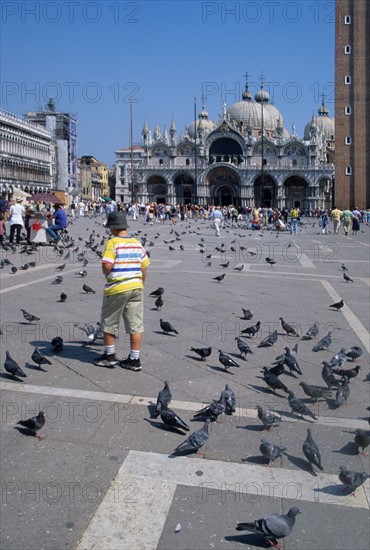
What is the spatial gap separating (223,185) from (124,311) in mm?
69354

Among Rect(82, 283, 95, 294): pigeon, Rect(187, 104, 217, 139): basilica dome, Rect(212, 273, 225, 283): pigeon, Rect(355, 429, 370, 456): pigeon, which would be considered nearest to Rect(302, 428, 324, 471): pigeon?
Rect(355, 429, 370, 456): pigeon

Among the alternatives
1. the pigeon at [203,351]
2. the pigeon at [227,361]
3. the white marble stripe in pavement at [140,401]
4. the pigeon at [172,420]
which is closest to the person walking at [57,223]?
the pigeon at [203,351]

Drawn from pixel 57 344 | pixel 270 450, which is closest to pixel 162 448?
pixel 270 450

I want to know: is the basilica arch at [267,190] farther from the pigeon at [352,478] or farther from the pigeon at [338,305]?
the pigeon at [352,478]

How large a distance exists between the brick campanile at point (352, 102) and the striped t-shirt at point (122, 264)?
44.7 meters

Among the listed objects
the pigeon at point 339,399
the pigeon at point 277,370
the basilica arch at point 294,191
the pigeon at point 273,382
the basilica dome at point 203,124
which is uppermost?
the basilica dome at point 203,124

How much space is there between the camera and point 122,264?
4449 millimetres

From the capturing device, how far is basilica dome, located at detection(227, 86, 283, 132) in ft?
260

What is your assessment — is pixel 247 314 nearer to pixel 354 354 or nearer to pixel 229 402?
pixel 354 354

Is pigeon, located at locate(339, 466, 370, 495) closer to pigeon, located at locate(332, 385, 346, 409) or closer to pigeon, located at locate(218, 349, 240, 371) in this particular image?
pigeon, located at locate(332, 385, 346, 409)

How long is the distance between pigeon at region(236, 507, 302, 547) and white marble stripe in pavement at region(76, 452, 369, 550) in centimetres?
37

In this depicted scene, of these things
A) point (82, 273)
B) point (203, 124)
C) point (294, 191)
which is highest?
point (203, 124)

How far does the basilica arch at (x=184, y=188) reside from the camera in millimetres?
73562

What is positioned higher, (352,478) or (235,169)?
(235,169)
